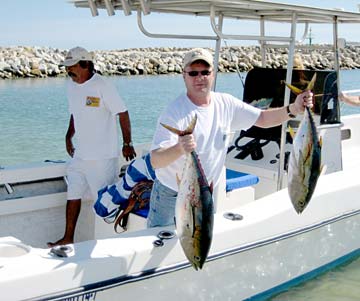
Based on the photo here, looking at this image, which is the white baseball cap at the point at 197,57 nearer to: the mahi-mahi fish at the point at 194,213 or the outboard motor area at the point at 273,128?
the mahi-mahi fish at the point at 194,213

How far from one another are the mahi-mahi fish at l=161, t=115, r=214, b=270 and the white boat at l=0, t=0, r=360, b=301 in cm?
63

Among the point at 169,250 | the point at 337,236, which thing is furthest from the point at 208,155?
the point at 337,236

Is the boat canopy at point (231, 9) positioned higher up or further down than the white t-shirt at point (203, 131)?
higher up

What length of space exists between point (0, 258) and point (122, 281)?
67 centimetres

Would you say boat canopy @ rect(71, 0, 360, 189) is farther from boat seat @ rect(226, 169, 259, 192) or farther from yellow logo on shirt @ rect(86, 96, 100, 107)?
yellow logo on shirt @ rect(86, 96, 100, 107)

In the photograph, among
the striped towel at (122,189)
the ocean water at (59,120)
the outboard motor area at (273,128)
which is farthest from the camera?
the outboard motor area at (273,128)

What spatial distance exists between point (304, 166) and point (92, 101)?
71.5 inches

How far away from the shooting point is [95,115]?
4.47m

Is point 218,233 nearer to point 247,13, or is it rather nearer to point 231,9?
point 231,9

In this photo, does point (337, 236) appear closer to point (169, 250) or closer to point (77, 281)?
point (169, 250)

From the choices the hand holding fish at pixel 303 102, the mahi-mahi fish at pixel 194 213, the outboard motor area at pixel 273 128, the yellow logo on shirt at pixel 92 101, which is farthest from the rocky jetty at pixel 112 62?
the mahi-mahi fish at pixel 194 213

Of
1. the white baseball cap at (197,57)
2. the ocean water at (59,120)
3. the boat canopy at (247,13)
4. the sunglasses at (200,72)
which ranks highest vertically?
the boat canopy at (247,13)

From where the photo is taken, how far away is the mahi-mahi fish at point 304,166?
3.26 meters

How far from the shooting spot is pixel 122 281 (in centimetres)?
340
